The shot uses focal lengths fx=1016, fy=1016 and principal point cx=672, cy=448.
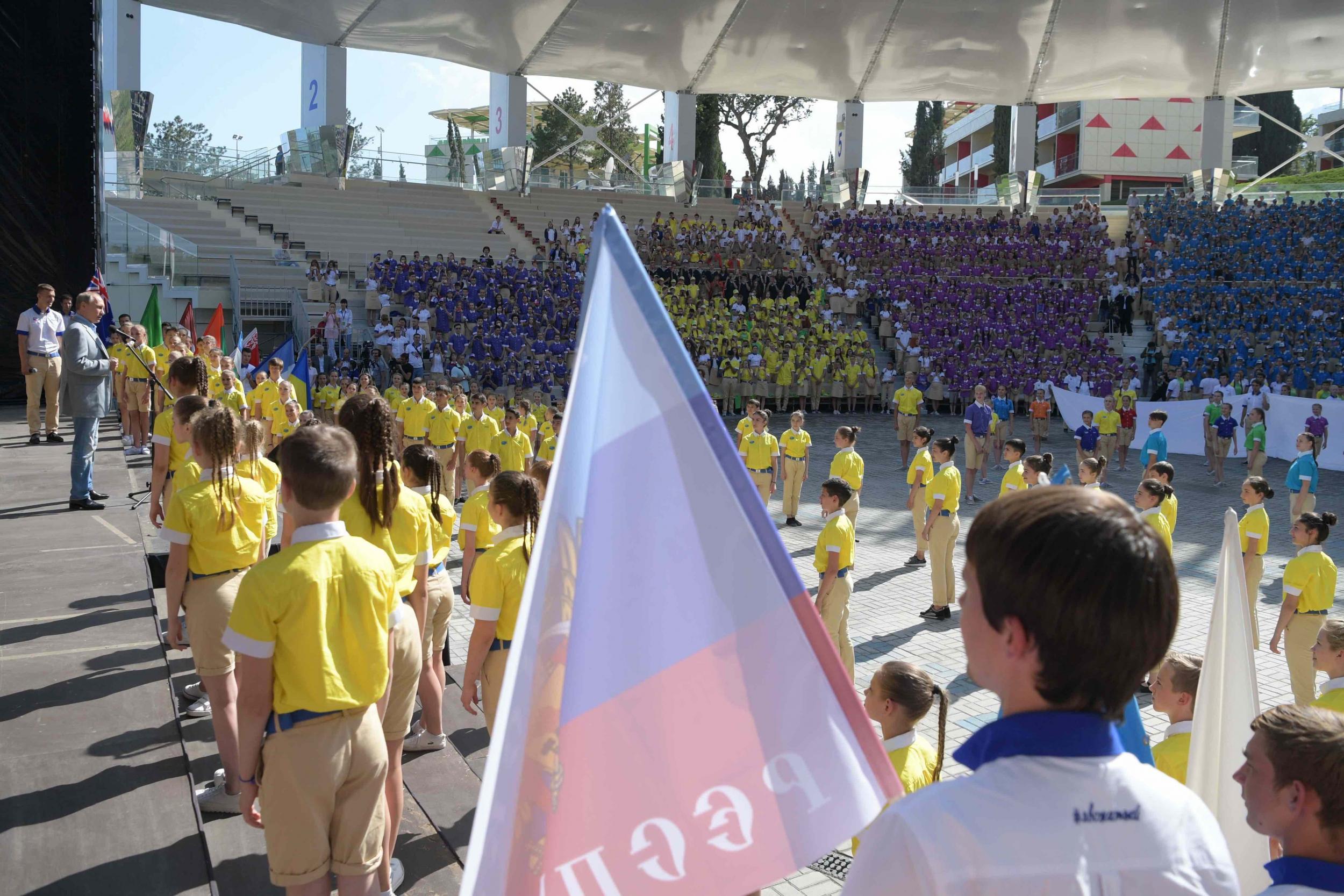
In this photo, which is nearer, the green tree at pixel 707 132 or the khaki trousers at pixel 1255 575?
the khaki trousers at pixel 1255 575

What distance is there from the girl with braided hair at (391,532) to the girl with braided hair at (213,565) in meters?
0.56

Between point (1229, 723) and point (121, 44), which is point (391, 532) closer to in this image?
point (1229, 723)

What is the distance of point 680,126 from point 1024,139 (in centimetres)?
1278

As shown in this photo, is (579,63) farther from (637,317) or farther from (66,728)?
(637,317)

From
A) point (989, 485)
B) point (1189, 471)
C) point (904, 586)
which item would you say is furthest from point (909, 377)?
point (904, 586)

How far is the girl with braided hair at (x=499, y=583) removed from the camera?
174 inches

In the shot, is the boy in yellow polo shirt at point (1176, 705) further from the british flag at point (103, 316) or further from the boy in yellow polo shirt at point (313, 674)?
the british flag at point (103, 316)

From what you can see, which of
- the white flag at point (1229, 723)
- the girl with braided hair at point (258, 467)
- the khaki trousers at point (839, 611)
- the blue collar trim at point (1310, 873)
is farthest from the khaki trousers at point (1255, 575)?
the girl with braided hair at point (258, 467)

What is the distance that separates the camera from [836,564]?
7.05 m

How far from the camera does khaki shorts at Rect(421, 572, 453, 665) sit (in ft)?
16.7

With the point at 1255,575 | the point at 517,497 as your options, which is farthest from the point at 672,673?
the point at 1255,575

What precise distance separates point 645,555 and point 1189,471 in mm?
20402

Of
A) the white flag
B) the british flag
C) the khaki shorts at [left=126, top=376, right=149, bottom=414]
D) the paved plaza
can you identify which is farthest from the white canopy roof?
the white flag

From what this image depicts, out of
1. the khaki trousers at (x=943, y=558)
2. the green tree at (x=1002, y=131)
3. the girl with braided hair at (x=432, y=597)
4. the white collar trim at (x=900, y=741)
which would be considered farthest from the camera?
the green tree at (x=1002, y=131)
